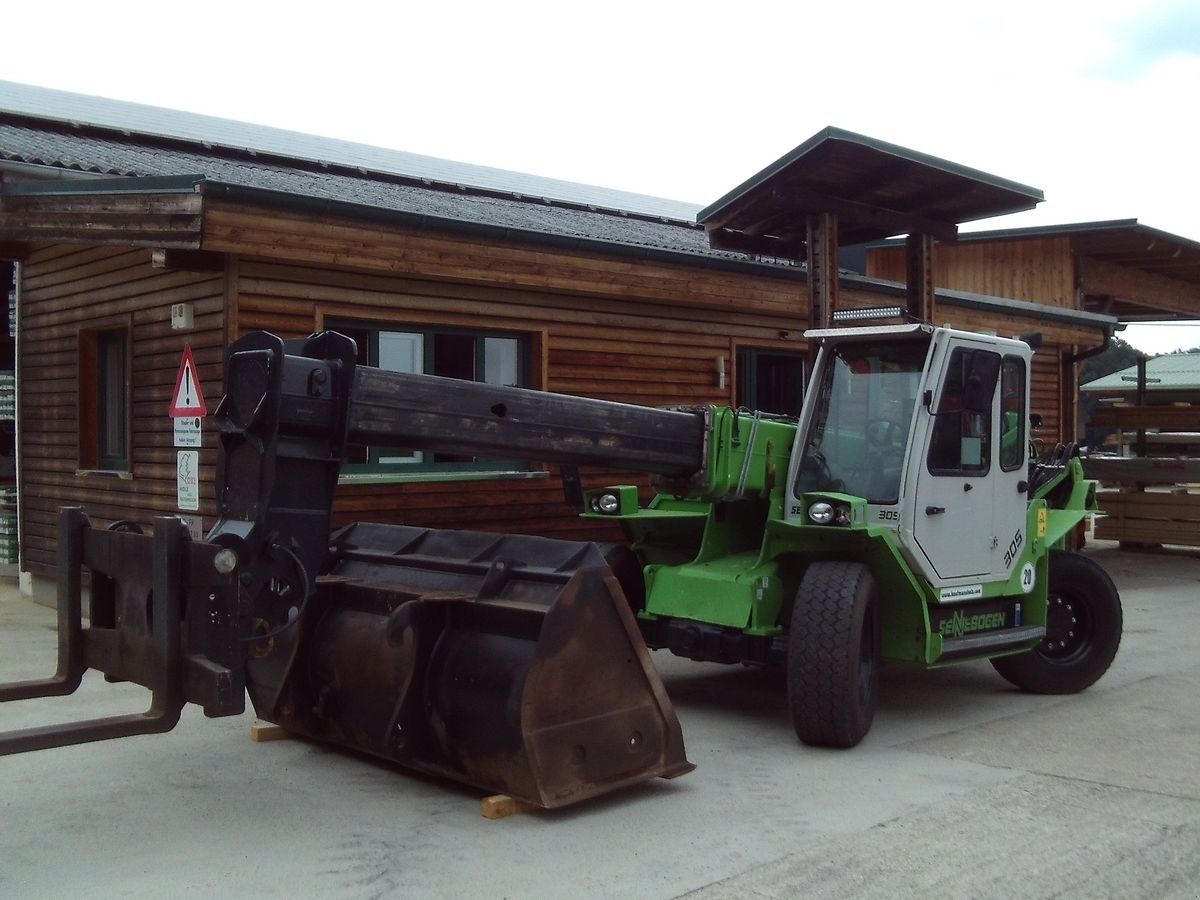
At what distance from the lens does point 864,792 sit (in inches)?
239

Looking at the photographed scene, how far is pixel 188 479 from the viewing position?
364 inches

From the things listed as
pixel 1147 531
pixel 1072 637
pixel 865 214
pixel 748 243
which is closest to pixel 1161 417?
pixel 1147 531

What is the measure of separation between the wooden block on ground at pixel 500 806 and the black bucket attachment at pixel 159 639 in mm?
1278

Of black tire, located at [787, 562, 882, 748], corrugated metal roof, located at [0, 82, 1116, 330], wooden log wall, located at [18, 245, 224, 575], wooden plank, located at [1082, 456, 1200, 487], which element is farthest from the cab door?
wooden plank, located at [1082, 456, 1200, 487]

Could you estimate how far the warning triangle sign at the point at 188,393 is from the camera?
8914 mm

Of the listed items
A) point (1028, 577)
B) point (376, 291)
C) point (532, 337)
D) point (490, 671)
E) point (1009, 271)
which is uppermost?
point (1009, 271)

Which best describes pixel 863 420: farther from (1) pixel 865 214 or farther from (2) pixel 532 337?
(1) pixel 865 214

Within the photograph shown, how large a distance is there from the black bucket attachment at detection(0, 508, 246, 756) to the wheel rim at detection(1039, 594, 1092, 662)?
236 inches

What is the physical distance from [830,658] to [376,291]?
5037 mm

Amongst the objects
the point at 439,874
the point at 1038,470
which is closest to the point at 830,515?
the point at 1038,470

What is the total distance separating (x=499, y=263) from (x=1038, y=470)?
462 centimetres

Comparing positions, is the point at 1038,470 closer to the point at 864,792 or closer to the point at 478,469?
the point at 864,792

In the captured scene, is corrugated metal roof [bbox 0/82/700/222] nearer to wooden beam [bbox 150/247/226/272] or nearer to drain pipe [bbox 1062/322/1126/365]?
wooden beam [bbox 150/247/226/272]

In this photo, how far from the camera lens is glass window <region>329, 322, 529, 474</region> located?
10.1 m
